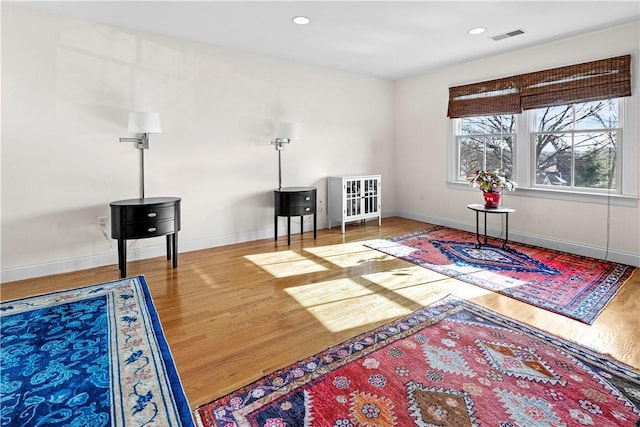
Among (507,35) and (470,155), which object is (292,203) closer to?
(470,155)

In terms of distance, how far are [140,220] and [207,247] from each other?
1205 millimetres

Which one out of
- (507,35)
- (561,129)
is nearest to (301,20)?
(507,35)

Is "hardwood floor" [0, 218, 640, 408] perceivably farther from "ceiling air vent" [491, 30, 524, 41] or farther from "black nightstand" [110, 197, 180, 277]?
"ceiling air vent" [491, 30, 524, 41]

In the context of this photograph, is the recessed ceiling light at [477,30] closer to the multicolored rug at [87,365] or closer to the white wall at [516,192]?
the white wall at [516,192]

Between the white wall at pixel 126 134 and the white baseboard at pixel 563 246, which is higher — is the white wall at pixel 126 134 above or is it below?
above

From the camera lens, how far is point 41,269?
11.2ft

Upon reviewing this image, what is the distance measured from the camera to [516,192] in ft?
15.3

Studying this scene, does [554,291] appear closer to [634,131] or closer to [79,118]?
[634,131]

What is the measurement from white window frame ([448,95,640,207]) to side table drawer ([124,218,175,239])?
13.5ft

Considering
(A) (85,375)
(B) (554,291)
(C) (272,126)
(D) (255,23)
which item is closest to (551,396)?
(B) (554,291)

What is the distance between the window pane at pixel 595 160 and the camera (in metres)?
3.87

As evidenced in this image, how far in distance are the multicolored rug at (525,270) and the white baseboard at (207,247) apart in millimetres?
145

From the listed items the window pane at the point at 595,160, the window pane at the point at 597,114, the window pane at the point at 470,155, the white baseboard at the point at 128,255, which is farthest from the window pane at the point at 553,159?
the white baseboard at the point at 128,255

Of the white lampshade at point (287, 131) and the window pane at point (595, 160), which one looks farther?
the white lampshade at point (287, 131)
